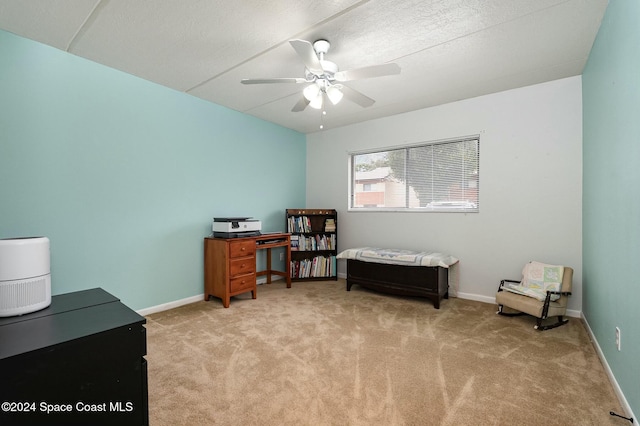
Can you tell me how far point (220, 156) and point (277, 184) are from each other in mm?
1105

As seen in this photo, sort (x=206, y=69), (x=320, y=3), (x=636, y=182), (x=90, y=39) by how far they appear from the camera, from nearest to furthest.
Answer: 1. (x=636, y=182)
2. (x=320, y=3)
3. (x=90, y=39)
4. (x=206, y=69)

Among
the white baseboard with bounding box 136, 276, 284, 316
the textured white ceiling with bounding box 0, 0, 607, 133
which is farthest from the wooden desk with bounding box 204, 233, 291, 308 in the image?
the textured white ceiling with bounding box 0, 0, 607, 133

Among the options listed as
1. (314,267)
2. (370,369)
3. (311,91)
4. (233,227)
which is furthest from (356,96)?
(314,267)

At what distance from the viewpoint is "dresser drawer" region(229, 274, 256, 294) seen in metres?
3.45

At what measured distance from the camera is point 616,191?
1842mm

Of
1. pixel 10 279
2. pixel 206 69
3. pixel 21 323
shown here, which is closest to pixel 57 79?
pixel 206 69

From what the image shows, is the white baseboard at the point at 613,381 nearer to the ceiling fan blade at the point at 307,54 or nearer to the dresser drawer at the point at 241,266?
the ceiling fan blade at the point at 307,54

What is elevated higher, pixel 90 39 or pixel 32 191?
pixel 90 39

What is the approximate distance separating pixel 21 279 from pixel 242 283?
222 centimetres

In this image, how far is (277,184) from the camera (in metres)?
4.73

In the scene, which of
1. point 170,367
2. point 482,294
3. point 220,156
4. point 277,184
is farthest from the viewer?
point 277,184

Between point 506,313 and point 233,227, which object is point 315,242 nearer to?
point 233,227

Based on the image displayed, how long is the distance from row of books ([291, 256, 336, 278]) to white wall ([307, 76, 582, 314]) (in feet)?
2.84

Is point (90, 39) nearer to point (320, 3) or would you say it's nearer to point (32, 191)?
point (32, 191)
